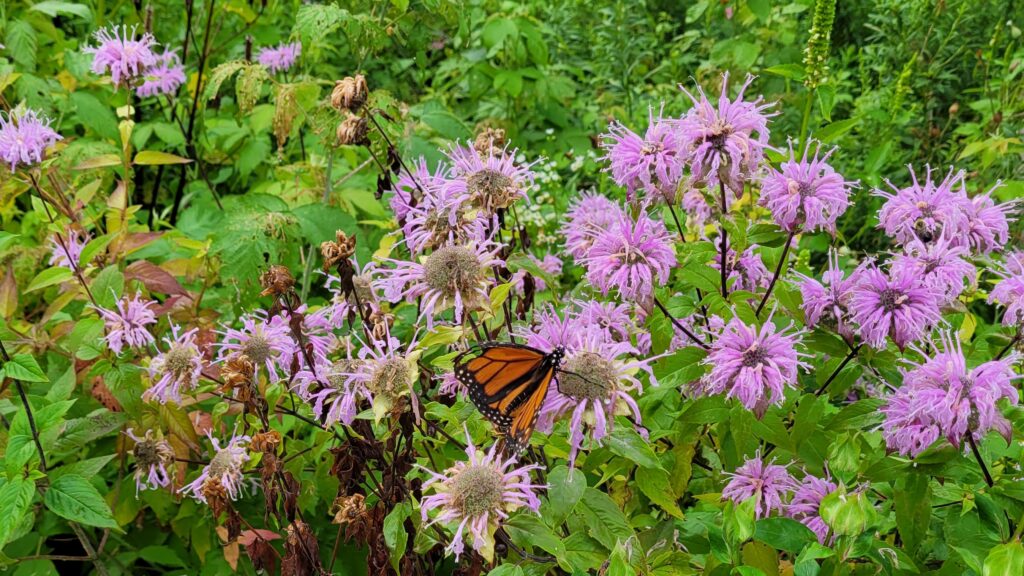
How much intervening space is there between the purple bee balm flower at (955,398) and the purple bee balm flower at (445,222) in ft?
1.91

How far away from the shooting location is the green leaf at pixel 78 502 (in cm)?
136

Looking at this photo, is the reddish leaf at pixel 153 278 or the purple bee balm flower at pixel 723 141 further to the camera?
the reddish leaf at pixel 153 278

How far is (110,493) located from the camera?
169cm

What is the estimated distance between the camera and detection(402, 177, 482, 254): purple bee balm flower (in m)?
1.20

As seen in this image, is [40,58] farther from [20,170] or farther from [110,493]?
[110,493]

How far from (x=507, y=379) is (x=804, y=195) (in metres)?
0.48

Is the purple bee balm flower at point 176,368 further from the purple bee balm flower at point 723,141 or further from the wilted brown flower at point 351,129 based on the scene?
the purple bee balm flower at point 723,141

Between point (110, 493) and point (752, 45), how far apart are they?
2129 mm

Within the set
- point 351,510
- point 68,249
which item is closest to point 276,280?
point 351,510

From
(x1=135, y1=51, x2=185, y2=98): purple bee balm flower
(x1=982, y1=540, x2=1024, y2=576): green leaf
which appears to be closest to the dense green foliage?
(x1=982, y1=540, x2=1024, y2=576): green leaf

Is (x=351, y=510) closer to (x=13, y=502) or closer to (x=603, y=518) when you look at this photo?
(x=603, y=518)

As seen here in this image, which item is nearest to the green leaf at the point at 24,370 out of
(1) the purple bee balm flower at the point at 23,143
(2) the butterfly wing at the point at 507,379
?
(1) the purple bee balm flower at the point at 23,143

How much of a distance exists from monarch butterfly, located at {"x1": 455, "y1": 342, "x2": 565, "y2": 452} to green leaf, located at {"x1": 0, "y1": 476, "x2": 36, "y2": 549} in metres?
0.76

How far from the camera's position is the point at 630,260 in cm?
115
